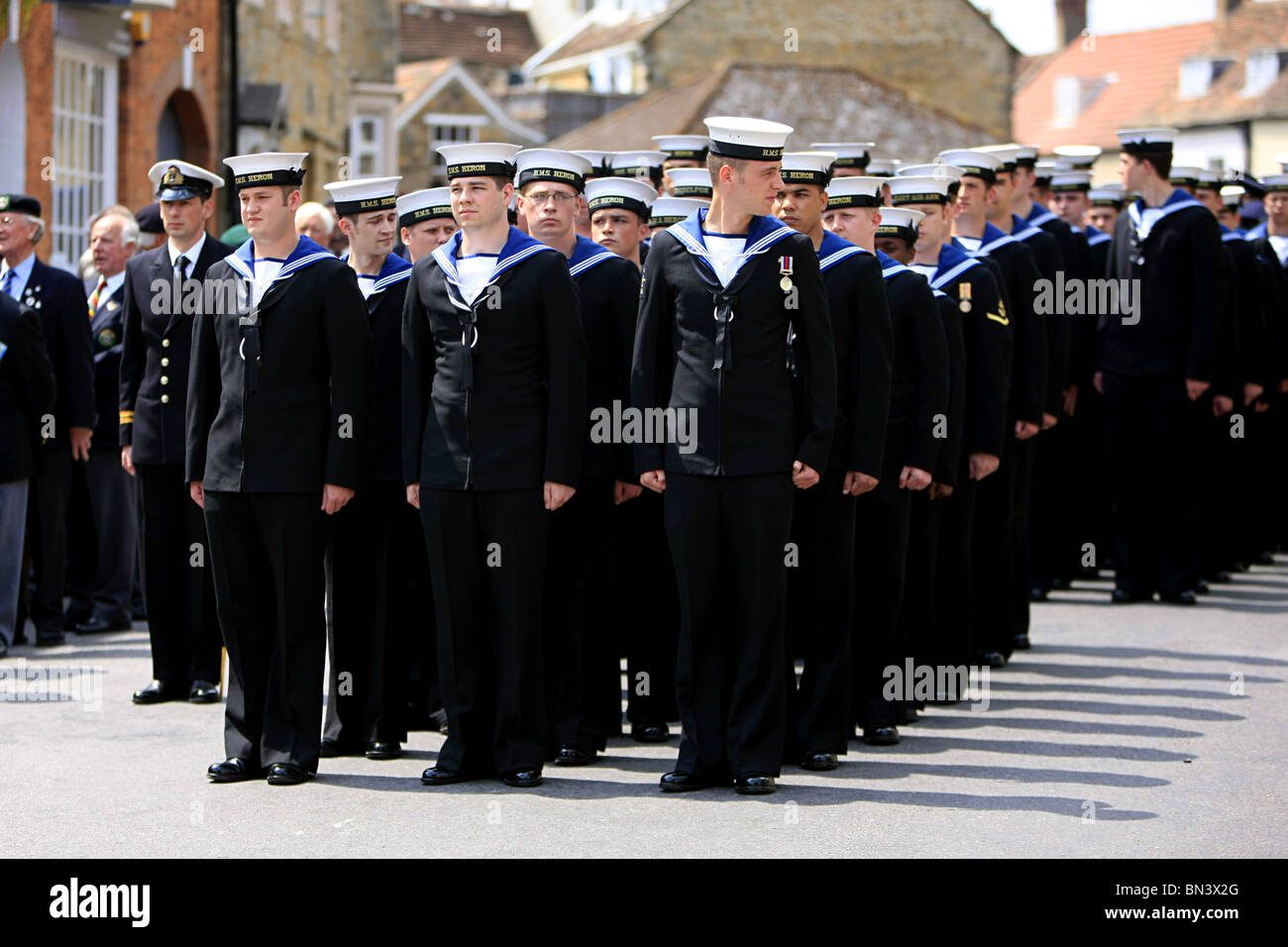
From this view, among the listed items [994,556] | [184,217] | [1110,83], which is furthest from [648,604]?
[1110,83]

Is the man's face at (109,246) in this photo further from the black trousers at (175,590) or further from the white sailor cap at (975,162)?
the white sailor cap at (975,162)

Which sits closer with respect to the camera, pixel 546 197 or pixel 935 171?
pixel 546 197

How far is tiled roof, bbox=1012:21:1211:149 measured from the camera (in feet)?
224

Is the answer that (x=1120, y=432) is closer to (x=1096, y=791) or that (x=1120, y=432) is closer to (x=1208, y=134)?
(x=1096, y=791)

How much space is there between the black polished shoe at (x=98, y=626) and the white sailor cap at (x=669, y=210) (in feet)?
16.6

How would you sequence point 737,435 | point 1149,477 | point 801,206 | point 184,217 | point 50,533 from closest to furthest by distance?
1. point 737,435
2. point 801,206
3. point 184,217
4. point 50,533
5. point 1149,477

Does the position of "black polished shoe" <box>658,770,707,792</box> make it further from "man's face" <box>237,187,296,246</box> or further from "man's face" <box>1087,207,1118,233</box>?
"man's face" <box>1087,207,1118,233</box>

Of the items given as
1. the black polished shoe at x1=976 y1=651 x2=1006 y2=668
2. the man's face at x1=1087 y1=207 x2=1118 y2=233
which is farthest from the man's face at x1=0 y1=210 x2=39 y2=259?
the man's face at x1=1087 y1=207 x2=1118 y2=233

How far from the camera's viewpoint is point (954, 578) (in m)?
10.2

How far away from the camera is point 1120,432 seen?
13758mm

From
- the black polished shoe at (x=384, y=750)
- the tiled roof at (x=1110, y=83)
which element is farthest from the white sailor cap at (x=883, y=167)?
the tiled roof at (x=1110, y=83)

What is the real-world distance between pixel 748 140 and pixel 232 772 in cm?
326

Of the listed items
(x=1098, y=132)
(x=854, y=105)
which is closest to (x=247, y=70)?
(x=854, y=105)

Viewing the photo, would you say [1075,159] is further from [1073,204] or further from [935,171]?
[935,171]
